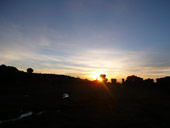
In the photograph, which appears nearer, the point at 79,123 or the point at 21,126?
the point at 21,126

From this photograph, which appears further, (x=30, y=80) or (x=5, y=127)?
(x=30, y=80)

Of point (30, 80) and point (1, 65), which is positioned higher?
point (1, 65)

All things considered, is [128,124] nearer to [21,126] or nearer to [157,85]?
[21,126]

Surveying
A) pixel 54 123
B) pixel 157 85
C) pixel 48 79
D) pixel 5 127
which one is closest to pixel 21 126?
pixel 5 127

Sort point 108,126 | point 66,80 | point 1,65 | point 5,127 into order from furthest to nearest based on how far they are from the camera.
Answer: point 66,80, point 1,65, point 108,126, point 5,127

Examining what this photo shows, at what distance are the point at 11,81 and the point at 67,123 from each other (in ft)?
318

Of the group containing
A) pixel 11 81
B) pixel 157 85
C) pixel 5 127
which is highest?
pixel 157 85

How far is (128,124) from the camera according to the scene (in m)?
29.9

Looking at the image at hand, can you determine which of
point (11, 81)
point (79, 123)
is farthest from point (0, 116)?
point (11, 81)

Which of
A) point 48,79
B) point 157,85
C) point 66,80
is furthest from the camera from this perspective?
point 66,80

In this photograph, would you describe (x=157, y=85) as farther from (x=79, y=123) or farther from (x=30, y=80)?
(x=79, y=123)

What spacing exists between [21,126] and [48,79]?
120654mm

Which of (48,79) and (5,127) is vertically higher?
(48,79)

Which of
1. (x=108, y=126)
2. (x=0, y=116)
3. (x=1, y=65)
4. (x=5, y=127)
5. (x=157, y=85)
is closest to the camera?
(x=5, y=127)
